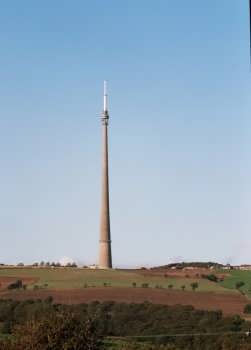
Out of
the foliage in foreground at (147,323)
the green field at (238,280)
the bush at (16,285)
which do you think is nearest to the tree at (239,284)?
the green field at (238,280)

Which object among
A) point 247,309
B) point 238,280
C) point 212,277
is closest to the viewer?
point 247,309

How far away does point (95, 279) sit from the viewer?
289 feet

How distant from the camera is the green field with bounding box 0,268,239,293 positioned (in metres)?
84.4

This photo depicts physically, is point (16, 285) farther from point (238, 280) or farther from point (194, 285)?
point (238, 280)

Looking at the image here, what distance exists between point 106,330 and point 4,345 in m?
31.8

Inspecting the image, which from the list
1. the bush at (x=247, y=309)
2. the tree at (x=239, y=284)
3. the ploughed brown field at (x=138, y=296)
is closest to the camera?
the bush at (x=247, y=309)

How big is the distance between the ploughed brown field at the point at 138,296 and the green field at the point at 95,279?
6.76ft

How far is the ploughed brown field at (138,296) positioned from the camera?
77.1m

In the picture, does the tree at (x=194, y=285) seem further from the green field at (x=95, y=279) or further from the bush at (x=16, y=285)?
the bush at (x=16, y=285)

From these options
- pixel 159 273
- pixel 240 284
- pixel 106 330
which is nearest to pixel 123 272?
pixel 159 273

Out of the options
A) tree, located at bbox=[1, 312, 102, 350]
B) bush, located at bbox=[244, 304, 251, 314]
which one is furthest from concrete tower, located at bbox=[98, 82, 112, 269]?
tree, located at bbox=[1, 312, 102, 350]

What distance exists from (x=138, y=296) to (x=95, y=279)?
838 cm

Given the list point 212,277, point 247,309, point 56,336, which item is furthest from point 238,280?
point 56,336

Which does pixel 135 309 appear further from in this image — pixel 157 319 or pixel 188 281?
pixel 188 281
